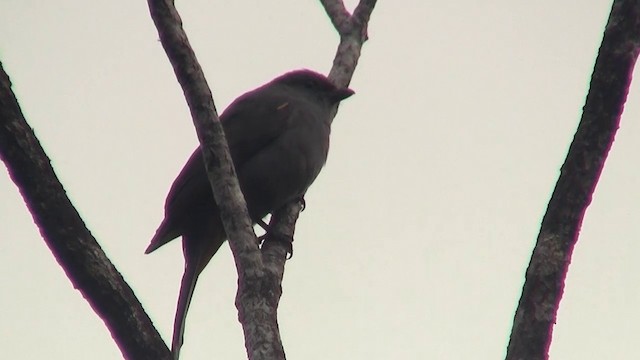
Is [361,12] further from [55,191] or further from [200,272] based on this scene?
[55,191]

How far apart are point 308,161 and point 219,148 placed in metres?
1.91

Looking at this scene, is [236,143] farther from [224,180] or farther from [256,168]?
[224,180]

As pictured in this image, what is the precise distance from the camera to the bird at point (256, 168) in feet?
15.8

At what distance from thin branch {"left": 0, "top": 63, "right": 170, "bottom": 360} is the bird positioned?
56.0 inches

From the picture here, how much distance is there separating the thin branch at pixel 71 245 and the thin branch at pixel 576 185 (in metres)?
1.14

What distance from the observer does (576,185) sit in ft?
9.23

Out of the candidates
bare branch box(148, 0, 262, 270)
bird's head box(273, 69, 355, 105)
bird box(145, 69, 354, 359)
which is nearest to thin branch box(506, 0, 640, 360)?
bare branch box(148, 0, 262, 270)

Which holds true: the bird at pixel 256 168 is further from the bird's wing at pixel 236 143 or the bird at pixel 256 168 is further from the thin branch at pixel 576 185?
the thin branch at pixel 576 185

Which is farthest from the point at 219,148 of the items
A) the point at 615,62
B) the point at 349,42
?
the point at 349,42

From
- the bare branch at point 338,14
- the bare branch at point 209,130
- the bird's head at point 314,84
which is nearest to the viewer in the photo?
the bare branch at point 209,130

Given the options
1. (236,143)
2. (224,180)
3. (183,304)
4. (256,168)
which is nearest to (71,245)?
(224,180)

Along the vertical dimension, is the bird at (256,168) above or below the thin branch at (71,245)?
above

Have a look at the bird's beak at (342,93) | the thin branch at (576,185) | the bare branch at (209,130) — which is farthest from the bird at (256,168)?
the thin branch at (576,185)

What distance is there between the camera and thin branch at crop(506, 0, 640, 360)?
2660mm
